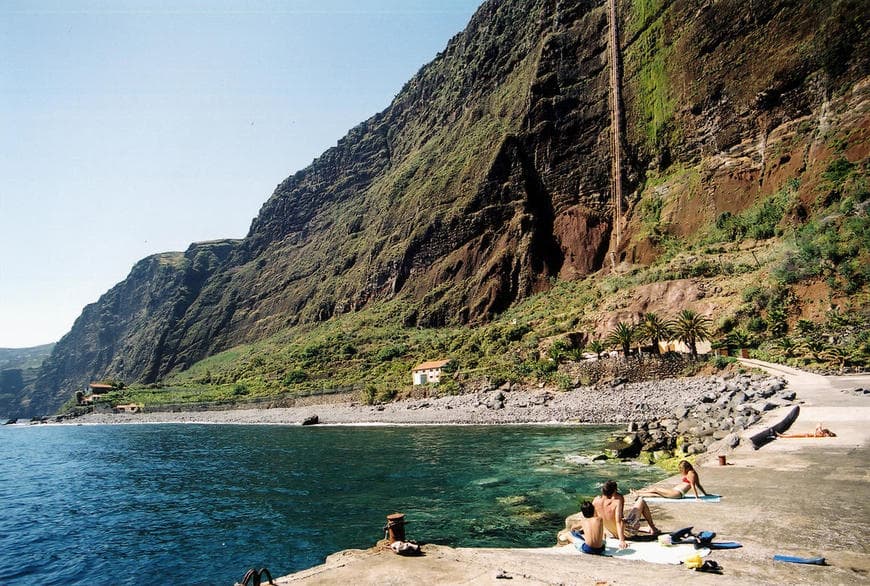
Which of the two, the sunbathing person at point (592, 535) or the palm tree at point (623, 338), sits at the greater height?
the palm tree at point (623, 338)

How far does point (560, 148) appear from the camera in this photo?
3590 inches

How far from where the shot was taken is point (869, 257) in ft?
123

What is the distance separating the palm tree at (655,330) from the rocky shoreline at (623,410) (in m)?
5.37

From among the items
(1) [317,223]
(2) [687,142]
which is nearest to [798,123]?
(2) [687,142]

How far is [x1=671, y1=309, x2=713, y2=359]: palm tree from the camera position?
42.8 metres

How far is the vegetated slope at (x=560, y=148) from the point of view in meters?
63.2

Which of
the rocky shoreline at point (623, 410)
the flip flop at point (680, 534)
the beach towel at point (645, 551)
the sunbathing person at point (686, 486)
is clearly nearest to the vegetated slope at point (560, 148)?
the rocky shoreline at point (623, 410)

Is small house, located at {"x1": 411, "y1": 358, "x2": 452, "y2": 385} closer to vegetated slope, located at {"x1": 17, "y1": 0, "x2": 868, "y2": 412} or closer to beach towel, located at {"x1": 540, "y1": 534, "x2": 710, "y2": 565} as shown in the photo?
vegetated slope, located at {"x1": 17, "y1": 0, "x2": 868, "y2": 412}

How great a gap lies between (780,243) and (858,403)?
3484cm

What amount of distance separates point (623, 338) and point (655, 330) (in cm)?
286

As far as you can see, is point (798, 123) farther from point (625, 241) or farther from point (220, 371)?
point (220, 371)

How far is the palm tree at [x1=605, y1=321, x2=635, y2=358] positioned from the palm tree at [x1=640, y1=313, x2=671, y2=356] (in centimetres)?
132

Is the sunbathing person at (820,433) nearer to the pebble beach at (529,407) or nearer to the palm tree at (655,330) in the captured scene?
the pebble beach at (529,407)

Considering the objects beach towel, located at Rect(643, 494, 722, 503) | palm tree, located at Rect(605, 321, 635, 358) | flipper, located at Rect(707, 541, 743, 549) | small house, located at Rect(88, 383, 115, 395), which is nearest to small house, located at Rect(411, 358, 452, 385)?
palm tree, located at Rect(605, 321, 635, 358)
